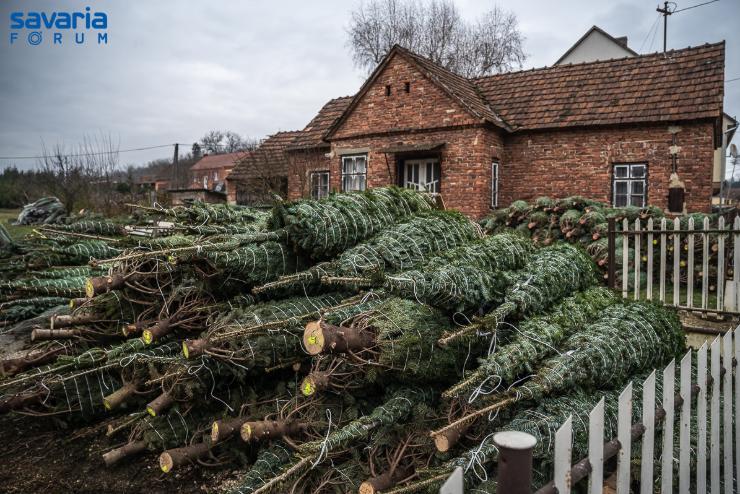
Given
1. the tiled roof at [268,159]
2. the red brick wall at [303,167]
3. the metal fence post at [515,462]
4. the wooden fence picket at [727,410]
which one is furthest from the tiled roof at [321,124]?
the metal fence post at [515,462]

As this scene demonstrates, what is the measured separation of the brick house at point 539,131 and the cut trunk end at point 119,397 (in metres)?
9.61

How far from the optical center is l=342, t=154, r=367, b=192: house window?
15.9 meters

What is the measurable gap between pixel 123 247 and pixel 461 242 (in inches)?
124

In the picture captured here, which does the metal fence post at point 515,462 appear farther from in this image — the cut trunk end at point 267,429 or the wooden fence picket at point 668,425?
the cut trunk end at point 267,429

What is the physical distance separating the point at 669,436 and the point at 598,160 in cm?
1208

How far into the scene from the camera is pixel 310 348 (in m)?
2.69

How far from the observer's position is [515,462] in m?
1.38

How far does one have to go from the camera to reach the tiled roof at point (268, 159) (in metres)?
19.3

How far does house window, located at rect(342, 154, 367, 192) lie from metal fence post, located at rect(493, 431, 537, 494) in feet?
47.9

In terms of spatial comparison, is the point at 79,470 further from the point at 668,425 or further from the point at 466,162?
the point at 466,162

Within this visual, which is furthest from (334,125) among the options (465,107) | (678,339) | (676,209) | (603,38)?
(603,38)

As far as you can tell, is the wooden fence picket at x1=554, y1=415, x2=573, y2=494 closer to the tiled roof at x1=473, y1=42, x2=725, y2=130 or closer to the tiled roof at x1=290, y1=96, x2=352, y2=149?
the tiled roof at x1=473, y1=42, x2=725, y2=130

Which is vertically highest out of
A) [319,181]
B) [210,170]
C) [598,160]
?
[210,170]

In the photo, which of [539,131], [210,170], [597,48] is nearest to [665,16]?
[597,48]
